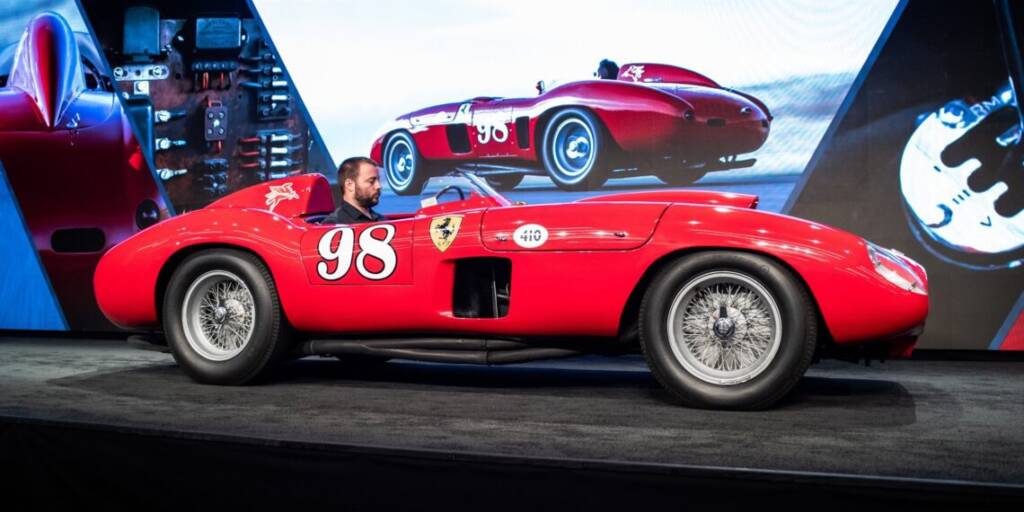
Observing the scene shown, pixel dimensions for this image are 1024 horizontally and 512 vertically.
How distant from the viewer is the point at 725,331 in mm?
3311

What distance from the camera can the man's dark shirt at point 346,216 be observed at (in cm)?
421

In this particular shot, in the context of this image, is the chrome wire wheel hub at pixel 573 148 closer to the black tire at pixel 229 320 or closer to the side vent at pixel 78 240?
the black tire at pixel 229 320

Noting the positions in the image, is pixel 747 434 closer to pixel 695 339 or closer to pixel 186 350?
pixel 695 339

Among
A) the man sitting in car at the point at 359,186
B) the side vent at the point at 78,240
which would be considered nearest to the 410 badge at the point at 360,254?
the man sitting in car at the point at 359,186

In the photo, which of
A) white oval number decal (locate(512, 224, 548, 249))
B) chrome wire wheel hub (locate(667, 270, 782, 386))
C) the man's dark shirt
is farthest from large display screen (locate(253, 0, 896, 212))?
chrome wire wheel hub (locate(667, 270, 782, 386))

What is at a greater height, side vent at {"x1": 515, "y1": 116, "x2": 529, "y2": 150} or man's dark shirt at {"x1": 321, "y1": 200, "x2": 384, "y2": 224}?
side vent at {"x1": 515, "y1": 116, "x2": 529, "y2": 150}

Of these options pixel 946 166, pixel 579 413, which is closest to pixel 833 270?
pixel 579 413

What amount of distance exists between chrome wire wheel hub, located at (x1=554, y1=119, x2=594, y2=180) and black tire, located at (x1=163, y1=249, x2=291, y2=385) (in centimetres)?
261

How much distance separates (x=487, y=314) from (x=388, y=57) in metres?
3.36

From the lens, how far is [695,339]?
3396 mm

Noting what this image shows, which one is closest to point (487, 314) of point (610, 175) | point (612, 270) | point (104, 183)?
point (612, 270)

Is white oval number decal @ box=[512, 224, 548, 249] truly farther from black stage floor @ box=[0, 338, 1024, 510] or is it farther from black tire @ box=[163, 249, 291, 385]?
black tire @ box=[163, 249, 291, 385]

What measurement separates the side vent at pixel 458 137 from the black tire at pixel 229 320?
8.34 ft

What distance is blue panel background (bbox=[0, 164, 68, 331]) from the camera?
7484 mm
